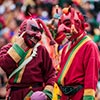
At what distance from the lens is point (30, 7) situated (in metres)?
11.3

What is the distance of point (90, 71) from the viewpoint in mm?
5469

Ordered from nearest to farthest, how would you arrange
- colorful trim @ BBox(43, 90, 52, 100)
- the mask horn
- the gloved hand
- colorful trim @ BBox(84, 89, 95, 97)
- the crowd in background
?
colorful trim @ BBox(84, 89, 95, 97) < the gloved hand < colorful trim @ BBox(43, 90, 52, 100) < the mask horn < the crowd in background

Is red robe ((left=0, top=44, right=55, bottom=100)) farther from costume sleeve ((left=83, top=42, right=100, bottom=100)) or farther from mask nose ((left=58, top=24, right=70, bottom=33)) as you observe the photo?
costume sleeve ((left=83, top=42, right=100, bottom=100))

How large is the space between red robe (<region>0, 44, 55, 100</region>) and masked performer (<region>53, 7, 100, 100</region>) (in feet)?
0.90

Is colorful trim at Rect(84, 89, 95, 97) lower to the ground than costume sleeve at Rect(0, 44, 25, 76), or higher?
lower

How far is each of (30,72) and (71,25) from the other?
68 cm

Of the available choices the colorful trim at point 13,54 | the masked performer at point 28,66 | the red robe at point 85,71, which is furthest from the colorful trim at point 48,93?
the colorful trim at point 13,54

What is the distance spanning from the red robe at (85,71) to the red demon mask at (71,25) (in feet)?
0.61

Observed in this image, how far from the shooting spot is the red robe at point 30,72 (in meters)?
5.96

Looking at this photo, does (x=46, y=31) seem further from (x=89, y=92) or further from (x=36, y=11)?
(x=36, y=11)

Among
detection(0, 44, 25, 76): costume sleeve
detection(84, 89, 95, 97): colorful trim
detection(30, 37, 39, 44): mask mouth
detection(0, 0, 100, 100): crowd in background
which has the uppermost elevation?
detection(30, 37, 39, 44): mask mouth

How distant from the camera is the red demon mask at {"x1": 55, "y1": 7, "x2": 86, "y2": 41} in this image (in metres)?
5.77

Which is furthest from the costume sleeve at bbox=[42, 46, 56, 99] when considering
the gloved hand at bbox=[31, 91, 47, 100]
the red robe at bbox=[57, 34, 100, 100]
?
the red robe at bbox=[57, 34, 100, 100]

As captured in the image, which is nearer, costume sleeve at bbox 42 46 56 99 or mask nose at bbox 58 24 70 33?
mask nose at bbox 58 24 70 33
